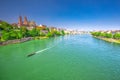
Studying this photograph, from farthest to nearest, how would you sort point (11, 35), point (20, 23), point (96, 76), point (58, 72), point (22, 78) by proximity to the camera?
point (20, 23), point (11, 35), point (58, 72), point (96, 76), point (22, 78)

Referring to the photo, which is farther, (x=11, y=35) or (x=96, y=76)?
(x=11, y=35)

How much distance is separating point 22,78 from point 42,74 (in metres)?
1.54

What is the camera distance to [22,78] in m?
8.37

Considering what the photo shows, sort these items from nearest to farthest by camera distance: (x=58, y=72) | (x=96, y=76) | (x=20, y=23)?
1. (x=96, y=76)
2. (x=58, y=72)
3. (x=20, y=23)

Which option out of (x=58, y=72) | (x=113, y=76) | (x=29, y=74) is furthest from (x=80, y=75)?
(x=29, y=74)

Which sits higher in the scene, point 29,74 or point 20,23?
point 20,23

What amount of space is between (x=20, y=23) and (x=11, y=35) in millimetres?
39749

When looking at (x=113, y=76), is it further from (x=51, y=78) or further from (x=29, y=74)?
(x=29, y=74)

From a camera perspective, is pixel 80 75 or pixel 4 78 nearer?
pixel 4 78

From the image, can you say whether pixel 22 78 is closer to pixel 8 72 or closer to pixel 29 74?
pixel 29 74

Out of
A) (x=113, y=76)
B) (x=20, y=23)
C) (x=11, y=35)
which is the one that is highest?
(x=20, y=23)

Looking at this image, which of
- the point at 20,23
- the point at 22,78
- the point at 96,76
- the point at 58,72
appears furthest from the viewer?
the point at 20,23

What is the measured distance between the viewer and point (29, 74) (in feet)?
29.8

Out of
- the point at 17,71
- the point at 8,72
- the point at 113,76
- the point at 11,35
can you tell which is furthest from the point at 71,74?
the point at 11,35
